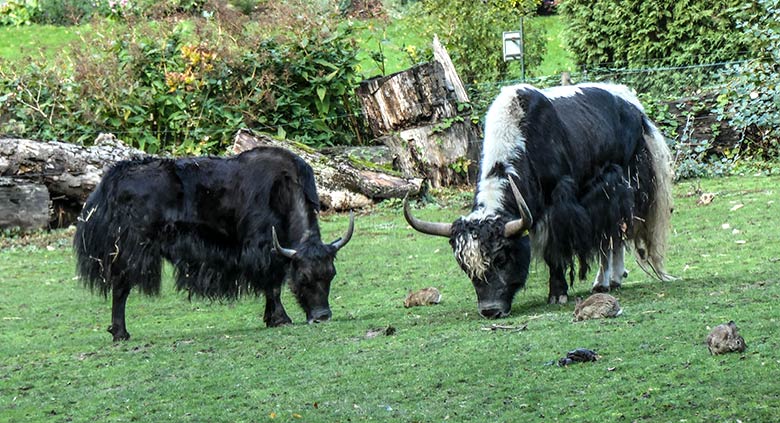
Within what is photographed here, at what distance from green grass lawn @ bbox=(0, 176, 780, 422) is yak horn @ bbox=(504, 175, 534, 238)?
67 cm

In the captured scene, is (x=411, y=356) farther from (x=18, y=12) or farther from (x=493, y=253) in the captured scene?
(x=18, y=12)

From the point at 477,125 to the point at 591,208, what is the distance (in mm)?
8500

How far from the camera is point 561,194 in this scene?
984 centimetres

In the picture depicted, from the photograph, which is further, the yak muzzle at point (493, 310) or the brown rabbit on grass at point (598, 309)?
the yak muzzle at point (493, 310)

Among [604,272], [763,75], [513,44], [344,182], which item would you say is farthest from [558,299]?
[513,44]

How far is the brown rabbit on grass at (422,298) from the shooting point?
10648 mm

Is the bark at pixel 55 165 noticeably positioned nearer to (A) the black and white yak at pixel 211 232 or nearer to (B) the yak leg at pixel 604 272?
(A) the black and white yak at pixel 211 232

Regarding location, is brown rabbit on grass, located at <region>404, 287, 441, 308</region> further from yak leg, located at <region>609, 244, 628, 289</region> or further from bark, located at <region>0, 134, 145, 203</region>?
bark, located at <region>0, 134, 145, 203</region>

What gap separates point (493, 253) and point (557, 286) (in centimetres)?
95

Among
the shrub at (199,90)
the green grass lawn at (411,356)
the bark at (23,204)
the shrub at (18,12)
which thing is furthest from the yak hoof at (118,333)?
the shrub at (18,12)

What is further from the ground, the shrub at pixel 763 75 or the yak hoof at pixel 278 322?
the shrub at pixel 763 75

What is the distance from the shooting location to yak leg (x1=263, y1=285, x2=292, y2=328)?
10492 mm

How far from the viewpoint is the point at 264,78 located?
18.6m

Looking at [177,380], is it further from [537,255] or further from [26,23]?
[26,23]
